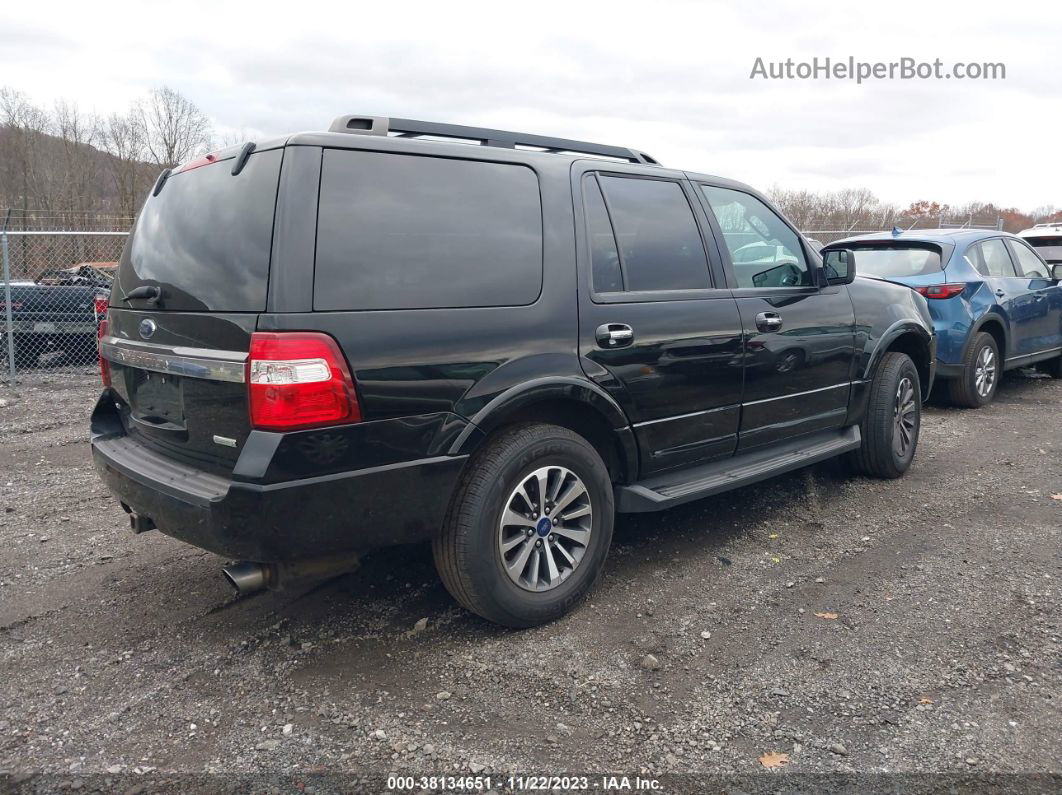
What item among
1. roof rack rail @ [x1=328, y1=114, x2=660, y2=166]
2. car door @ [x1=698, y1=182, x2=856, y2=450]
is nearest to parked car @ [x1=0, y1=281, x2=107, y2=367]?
roof rack rail @ [x1=328, y1=114, x2=660, y2=166]

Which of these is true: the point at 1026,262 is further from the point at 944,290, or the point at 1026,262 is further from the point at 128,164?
the point at 128,164

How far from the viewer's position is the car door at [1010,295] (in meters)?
8.00

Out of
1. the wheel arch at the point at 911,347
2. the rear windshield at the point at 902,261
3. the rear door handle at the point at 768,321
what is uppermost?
the rear windshield at the point at 902,261

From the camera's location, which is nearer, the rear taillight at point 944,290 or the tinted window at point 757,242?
the tinted window at point 757,242

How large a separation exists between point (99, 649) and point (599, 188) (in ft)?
9.25

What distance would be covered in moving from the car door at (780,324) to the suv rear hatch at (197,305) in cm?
235

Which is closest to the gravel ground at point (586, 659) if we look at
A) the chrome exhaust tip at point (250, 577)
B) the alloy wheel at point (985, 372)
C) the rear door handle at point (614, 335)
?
the chrome exhaust tip at point (250, 577)

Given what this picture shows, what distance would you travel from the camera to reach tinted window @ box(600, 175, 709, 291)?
12.2ft

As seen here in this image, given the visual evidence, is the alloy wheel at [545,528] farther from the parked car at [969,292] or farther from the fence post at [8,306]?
the fence post at [8,306]

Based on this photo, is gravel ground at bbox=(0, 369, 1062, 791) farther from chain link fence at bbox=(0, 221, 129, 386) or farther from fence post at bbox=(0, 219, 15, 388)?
chain link fence at bbox=(0, 221, 129, 386)

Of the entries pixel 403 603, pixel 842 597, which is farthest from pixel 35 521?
pixel 842 597

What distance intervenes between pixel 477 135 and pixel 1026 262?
7.55 metres

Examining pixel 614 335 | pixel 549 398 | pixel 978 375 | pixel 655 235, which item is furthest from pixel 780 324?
pixel 978 375

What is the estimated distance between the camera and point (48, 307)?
33.4 feet
